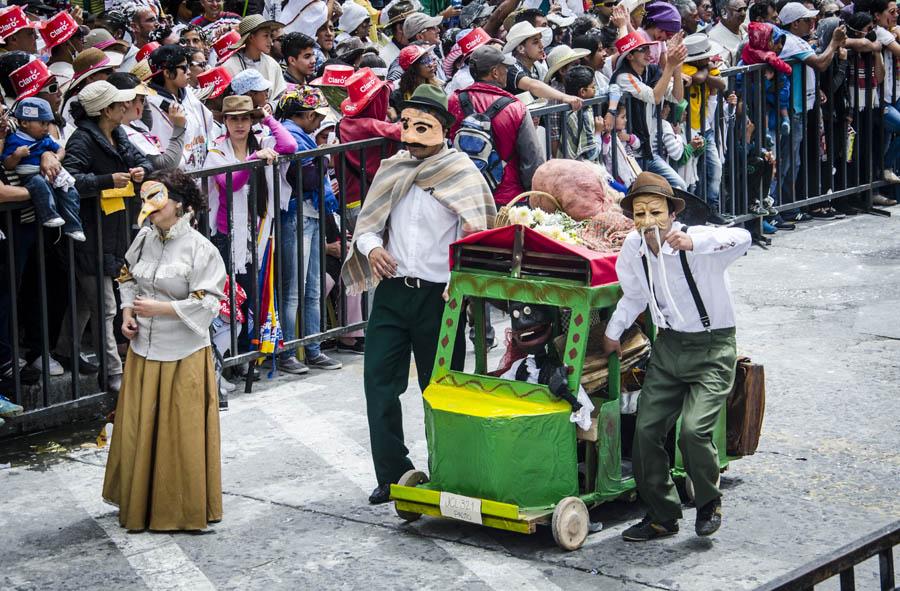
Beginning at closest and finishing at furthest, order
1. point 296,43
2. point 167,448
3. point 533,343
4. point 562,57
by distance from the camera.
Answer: point 167,448 < point 533,343 < point 296,43 < point 562,57

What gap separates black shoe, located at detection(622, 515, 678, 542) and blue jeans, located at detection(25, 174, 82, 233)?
11.8 feet

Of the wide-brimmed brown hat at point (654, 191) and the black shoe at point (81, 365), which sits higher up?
the wide-brimmed brown hat at point (654, 191)

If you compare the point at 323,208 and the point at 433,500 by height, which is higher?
the point at 323,208

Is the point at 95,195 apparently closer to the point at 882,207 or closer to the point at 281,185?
the point at 281,185

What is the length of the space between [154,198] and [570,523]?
2.44 m

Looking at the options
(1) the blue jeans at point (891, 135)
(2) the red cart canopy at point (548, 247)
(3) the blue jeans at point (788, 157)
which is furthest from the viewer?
(1) the blue jeans at point (891, 135)

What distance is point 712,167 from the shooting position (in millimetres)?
12711

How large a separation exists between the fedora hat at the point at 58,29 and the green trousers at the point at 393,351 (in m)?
4.58

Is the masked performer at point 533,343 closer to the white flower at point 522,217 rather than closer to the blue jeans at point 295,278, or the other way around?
the white flower at point 522,217

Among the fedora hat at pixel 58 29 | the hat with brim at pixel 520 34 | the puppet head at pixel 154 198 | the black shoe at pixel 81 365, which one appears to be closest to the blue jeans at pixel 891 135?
the hat with brim at pixel 520 34

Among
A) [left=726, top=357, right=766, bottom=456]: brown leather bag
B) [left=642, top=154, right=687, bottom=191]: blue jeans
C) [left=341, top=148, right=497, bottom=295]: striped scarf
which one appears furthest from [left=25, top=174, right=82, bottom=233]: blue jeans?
[left=642, top=154, right=687, bottom=191]: blue jeans

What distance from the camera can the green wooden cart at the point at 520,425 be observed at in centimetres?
665

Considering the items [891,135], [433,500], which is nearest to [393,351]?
[433,500]

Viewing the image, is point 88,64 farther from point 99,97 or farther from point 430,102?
point 430,102
